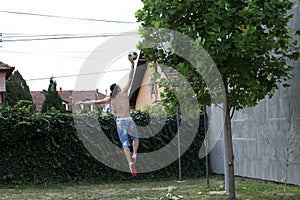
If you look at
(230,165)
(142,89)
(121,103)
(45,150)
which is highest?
(142,89)

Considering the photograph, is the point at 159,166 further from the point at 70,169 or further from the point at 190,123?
the point at 70,169

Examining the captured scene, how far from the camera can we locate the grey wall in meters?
7.26

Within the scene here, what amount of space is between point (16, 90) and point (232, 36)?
20471 millimetres

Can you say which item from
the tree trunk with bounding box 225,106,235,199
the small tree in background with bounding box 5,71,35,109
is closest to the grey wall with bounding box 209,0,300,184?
the tree trunk with bounding box 225,106,235,199

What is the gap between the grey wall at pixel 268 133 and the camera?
7262mm

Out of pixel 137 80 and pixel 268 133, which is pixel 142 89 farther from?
pixel 268 133

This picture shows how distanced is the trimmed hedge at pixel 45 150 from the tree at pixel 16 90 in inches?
587

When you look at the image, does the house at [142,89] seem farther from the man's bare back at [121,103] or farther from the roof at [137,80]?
the man's bare back at [121,103]

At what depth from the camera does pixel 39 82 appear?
2933cm

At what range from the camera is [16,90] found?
24.7 meters

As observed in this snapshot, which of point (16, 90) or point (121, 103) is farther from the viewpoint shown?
point (16, 90)

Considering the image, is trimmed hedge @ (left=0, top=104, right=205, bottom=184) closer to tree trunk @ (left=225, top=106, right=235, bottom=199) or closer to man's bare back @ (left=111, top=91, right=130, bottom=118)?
man's bare back @ (left=111, top=91, right=130, bottom=118)

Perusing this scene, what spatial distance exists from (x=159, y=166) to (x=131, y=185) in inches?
52.9

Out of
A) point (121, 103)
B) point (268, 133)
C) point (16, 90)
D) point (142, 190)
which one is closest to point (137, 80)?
point (16, 90)
